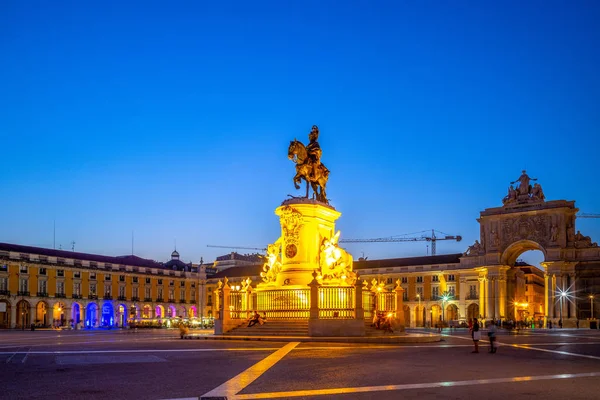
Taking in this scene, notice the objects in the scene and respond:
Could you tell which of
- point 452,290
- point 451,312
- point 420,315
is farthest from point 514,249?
point 420,315

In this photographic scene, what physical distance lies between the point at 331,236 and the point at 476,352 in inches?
408

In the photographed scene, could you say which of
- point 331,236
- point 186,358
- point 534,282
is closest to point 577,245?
point 534,282

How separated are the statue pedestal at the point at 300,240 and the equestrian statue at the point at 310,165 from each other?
1.18m

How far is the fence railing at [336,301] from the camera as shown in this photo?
2491 cm

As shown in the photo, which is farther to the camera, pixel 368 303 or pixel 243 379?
pixel 368 303

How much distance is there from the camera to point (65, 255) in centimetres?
8700

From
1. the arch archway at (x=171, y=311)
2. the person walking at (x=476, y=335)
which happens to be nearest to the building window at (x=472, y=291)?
the arch archway at (x=171, y=311)

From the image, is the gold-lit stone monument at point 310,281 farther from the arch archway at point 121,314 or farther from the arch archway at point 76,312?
the arch archway at point 121,314

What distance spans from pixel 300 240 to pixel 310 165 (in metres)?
3.33

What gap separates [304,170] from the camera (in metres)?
28.5

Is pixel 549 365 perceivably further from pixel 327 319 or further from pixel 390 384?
pixel 327 319

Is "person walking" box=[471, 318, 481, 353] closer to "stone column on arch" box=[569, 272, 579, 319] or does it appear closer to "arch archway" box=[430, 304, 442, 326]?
"stone column on arch" box=[569, 272, 579, 319]

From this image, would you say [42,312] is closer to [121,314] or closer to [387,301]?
[121,314]

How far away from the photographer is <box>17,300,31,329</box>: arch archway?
249 feet
